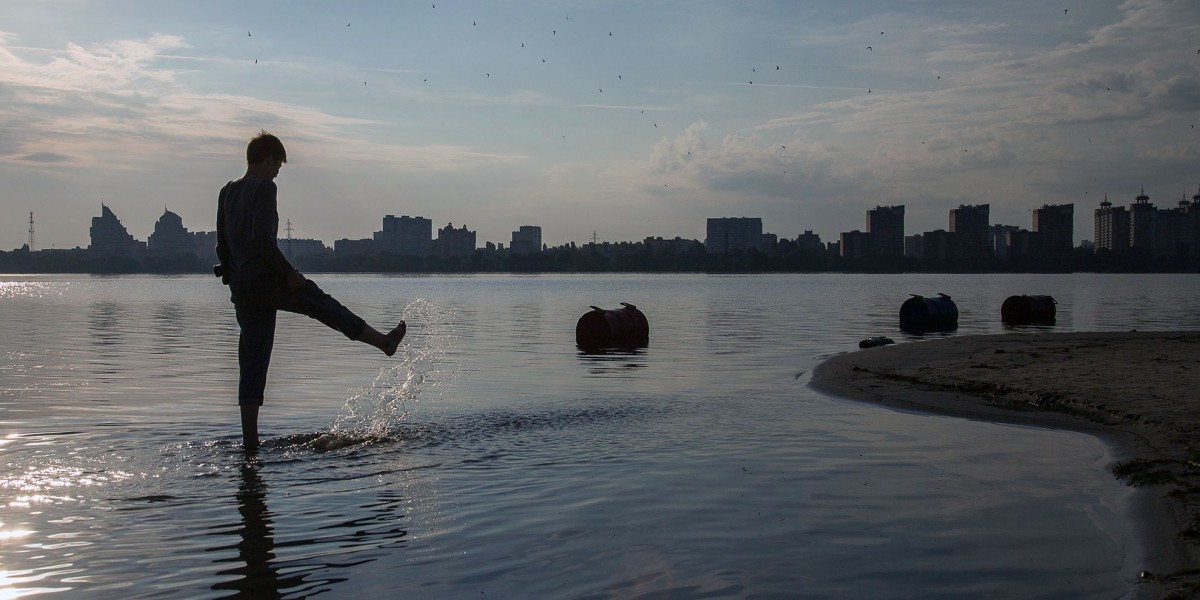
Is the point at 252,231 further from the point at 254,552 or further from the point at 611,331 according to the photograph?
the point at 611,331

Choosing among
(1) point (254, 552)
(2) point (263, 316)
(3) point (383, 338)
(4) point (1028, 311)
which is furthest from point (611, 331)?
(4) point (1028, 311)

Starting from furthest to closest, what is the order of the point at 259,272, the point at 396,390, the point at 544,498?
the point at 396,390
the point at 259,272
the point at 544,498

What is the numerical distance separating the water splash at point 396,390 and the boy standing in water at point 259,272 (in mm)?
1314

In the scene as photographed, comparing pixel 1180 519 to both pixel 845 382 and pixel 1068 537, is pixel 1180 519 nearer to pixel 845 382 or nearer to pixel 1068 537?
pixel 1068 537

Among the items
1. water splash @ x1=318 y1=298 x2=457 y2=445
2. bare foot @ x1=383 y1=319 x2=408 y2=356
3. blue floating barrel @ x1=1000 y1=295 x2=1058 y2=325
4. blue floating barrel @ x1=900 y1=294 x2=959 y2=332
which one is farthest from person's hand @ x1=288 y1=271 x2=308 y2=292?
blue floating barrel @ x1=1000 y1=295 x2=1058 y2=325

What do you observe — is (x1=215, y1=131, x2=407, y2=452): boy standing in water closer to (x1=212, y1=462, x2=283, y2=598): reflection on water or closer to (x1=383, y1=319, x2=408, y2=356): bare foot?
(x1=383, y1=319, x2=408, y2=356): bare foot

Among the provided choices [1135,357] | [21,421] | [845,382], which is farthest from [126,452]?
[1135,357]

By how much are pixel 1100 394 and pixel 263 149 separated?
1024 centimetres

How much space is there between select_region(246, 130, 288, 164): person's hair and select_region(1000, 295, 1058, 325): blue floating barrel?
32.2 meters

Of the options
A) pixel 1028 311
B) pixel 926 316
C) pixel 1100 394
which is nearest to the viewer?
pixel 1100 394

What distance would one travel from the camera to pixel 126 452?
838 centimetres

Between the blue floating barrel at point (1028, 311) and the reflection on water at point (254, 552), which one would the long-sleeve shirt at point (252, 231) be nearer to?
the reflection on water at point (254, 552)

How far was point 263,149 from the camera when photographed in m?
7.73

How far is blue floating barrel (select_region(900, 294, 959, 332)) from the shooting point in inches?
1235
